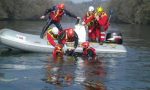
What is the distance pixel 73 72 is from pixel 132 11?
237 ft

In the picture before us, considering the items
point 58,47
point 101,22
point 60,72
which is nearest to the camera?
point 60,72

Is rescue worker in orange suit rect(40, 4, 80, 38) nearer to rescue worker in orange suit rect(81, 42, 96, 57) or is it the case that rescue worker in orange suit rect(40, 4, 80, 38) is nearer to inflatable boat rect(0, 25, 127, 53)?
inflatable boat rect(0, 25, 127, 53)

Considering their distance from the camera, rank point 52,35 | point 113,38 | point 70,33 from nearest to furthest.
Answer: point 70,33 < point 52,35 < point 113,38

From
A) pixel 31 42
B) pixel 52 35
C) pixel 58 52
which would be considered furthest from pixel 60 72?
pixel 31 42

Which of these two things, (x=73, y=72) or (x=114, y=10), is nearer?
(x=73, y=72)

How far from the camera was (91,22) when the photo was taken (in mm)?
21641

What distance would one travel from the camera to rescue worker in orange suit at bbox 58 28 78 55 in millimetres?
18891

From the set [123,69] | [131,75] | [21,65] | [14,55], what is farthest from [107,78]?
[14,55]

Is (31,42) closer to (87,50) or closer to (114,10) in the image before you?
(87,50)

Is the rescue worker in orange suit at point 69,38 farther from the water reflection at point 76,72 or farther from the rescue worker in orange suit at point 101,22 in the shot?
the rescue worker in orange suit at point 101,22

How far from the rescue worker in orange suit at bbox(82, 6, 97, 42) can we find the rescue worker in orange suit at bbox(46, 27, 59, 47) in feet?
6.62

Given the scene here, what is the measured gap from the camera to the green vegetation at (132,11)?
261ft

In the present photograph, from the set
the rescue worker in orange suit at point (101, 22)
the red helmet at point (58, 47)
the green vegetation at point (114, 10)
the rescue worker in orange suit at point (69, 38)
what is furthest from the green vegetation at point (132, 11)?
the red helmet at point (58, 47)

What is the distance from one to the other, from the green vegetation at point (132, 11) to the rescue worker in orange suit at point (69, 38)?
199 ft
